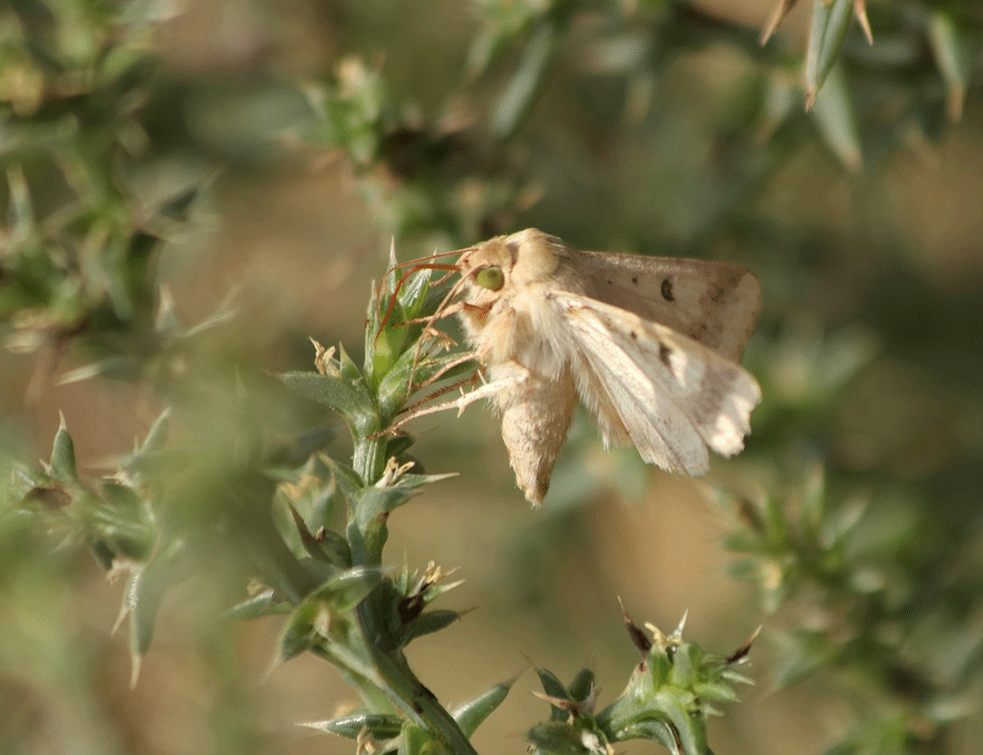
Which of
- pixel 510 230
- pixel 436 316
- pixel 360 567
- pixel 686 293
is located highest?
pixel 436 316

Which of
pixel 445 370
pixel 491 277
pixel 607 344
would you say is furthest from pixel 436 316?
pixel 607 344

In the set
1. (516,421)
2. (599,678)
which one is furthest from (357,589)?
(599,678)

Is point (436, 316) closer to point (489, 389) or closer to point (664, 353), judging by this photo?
point (489, 389)

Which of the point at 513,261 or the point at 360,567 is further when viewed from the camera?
the point at 513,261

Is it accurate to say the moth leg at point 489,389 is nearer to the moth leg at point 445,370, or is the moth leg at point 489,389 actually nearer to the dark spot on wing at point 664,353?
the moth leg at point 445,370

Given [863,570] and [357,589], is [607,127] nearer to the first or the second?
[863,570]

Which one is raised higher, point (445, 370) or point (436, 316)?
point (436, 316)

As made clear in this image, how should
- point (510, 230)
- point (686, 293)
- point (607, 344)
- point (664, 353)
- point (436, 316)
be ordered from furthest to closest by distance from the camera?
1. point (510, 230)
2. point (686, 293)
3. point (607, 344)
4. point (664, 353)
5. point (436, 316)
